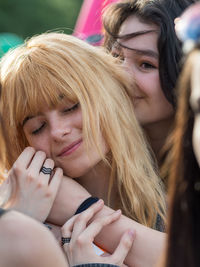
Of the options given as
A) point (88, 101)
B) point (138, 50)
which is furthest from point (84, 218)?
point (138, 50)

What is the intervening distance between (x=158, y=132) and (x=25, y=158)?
2.70 ft

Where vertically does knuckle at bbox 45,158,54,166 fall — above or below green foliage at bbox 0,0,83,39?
above

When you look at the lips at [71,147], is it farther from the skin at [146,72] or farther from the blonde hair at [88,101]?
the skin at [146,72]

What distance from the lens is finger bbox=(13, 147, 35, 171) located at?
7.98ft

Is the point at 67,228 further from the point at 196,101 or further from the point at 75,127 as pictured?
the point at 196,101

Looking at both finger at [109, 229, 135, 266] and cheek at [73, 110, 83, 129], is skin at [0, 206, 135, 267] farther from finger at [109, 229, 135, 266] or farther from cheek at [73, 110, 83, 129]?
cheek at [73, 110, 83, 129]

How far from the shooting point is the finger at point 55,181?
7.83 feet

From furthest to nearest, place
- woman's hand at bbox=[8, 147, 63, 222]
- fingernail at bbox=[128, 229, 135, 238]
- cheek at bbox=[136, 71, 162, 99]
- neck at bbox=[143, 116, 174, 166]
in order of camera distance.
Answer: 1. neck at bbox=[143, 116, 174, 166]
2. cheek at bbox=[136, 71, 162, 99]
3. woman's hand at bbox=[8, 147, 63, 222]
4. fingernail at bbox=[128, 229, 135, 238]

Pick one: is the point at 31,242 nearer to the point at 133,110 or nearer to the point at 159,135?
the point at 133,110

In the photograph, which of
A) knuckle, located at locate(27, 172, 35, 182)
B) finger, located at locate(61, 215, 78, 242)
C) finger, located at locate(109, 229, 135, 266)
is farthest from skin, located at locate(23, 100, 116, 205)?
finger, located at locate(109, 229, 135, 266)

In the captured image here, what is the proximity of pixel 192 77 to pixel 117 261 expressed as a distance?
1.12 metres

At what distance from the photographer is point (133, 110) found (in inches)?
107

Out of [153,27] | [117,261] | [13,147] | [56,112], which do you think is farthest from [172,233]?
[153,27]

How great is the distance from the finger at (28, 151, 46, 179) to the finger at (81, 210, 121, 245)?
35 cm
